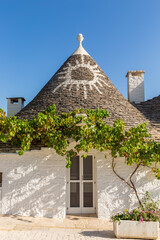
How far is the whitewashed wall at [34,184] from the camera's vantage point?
7270 mm

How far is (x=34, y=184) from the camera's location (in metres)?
7.39

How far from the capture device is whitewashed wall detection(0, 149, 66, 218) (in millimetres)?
7270

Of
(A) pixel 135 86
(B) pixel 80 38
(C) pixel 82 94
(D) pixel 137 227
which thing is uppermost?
(B) pixel 80 38

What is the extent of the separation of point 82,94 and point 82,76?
40.7 inches

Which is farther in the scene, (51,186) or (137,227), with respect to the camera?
(51,186)

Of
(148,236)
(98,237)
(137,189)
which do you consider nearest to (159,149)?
(137,189)

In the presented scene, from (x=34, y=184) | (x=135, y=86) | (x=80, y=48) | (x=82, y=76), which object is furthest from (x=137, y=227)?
(x=80, y=48)

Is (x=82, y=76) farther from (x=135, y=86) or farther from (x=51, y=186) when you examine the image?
(x=51, y=186)

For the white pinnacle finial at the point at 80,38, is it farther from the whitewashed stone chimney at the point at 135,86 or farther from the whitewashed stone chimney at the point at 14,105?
the whitewashed stone chimney at the point at 14,105

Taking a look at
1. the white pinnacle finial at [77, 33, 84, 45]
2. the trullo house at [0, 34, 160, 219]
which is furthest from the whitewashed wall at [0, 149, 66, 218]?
the white pinnacle finial at [77, 33, 84, 45]

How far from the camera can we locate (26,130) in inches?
278

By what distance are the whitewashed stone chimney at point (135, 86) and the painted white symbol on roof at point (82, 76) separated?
7.75 ft

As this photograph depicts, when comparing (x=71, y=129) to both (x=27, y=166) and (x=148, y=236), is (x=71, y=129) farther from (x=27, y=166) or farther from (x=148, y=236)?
(x=148, y=236)

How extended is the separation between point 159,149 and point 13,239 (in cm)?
494
